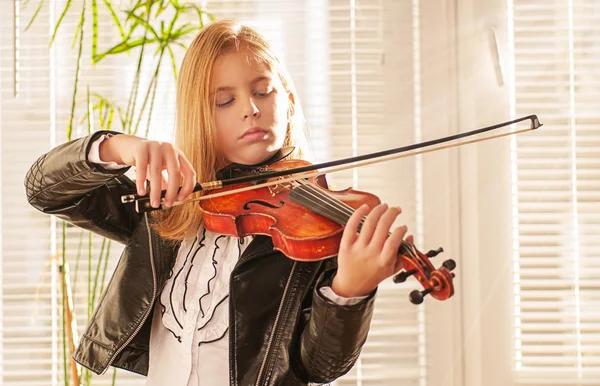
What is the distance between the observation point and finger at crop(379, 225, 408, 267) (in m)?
0.78

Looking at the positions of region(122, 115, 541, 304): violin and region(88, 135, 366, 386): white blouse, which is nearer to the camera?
region(122, 115, 541, 304): violin

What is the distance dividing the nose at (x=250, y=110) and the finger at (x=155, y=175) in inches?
8.3

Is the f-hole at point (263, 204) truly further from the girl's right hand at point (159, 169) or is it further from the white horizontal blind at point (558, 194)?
the white horizontal blind at point (558, 194)

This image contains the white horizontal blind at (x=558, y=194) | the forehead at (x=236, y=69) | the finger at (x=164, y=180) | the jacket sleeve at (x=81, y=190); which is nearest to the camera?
the finger at (x=164, y=180)

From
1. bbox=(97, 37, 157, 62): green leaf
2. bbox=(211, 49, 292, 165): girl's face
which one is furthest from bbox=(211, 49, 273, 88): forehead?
bbox=(97, 37, 157, 62): green leaf

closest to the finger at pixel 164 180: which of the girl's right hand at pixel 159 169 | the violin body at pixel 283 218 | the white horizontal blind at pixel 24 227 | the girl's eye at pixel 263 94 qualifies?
the girl's right hand at pixel 159 169

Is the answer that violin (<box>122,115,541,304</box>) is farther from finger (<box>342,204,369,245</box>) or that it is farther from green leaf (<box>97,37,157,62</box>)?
green leaf (<box>97,37,157,62</box>)

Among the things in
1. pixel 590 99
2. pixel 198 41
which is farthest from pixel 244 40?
pixel 590 99

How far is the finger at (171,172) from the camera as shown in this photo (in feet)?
2.74

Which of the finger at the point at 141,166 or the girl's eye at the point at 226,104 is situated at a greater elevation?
the girl's eye at the point at 226,104

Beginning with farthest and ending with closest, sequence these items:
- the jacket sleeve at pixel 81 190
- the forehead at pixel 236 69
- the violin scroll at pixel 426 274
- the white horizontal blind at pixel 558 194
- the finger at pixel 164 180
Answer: the white horizontal blind at pixel 558 194, the forehead at pixel 236 69, the jacket sleeve at pixel 81 190, the finger at pixel 164 180, the violin scroll at pixel 426 274

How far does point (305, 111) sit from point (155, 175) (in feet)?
3.33

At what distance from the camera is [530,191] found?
1778 mm

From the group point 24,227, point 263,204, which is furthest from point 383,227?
point 24,227
